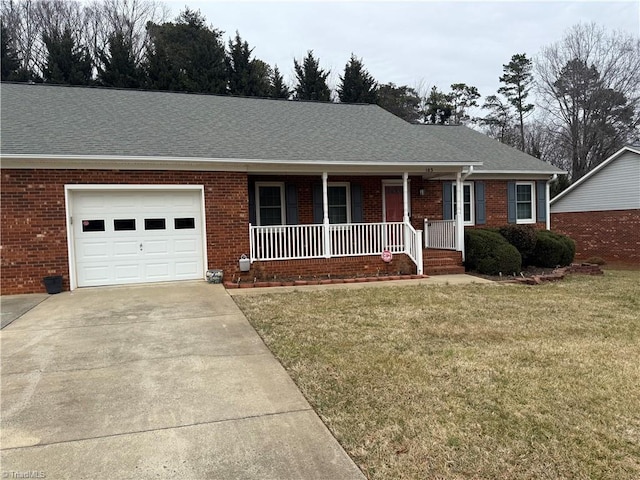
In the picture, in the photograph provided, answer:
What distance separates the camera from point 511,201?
601 inches

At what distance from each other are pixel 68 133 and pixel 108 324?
18.7 feet

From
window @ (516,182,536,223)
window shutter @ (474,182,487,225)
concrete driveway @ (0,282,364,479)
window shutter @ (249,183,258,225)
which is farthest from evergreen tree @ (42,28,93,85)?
window @ (516,182,536,223)

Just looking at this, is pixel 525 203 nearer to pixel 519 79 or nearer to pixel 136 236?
pixel 136 236

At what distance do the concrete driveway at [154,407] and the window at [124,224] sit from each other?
373 cm

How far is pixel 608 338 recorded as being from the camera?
223 inches

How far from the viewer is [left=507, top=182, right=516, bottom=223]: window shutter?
15.2 metres

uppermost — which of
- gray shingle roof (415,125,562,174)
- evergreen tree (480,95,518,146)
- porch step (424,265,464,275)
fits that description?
evergreen tree (480,95,518,146)

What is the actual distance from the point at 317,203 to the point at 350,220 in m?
1.15

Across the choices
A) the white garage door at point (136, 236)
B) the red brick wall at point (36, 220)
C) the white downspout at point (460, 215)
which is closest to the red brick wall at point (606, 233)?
the white downspout at point (460, 215)

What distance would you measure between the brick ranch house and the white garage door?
0.02m

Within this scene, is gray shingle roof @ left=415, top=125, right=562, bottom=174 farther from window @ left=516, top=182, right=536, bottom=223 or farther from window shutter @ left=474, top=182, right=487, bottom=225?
window @ left=516, top=182, right=536, bottom=223

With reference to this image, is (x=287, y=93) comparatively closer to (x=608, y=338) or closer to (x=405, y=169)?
(x=405, y=169)

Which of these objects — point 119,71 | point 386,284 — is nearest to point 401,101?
point 119,71

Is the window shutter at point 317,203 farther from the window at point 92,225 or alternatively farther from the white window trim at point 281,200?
the window at point 92,225
